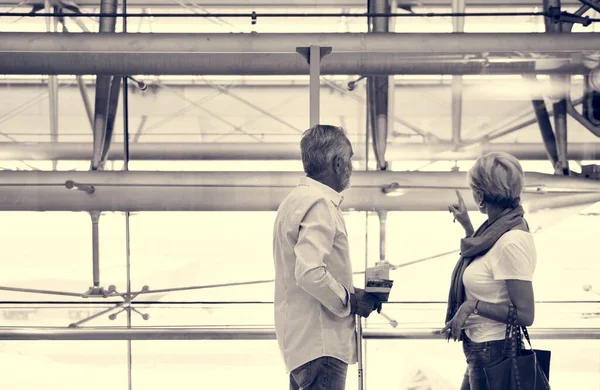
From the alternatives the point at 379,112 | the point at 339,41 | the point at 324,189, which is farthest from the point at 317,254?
the point at 339,41

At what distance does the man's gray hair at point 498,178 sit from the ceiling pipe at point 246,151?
1.04m

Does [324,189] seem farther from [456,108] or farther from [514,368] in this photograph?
[456,108]

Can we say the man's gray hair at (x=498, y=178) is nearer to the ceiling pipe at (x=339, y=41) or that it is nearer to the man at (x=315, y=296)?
the man at (x=315, y=296)

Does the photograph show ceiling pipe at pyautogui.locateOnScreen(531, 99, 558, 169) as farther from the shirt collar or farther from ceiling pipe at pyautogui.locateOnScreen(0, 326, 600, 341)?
the shirt collar

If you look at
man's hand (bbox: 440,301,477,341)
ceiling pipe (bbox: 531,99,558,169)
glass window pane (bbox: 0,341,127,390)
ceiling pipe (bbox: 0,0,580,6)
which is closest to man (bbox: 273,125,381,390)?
man's hand (bbox: 440,301,477,341)

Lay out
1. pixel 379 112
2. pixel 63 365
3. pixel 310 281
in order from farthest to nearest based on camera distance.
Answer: pixel 379 112, pixel 63 365, pixel 310 281

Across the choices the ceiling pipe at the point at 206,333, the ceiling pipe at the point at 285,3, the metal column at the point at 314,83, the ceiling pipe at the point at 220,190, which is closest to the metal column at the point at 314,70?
the metal column at the point at 314,83

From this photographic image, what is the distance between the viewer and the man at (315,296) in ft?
6.27

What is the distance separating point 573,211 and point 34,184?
6.86ft

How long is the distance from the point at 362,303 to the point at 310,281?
20 cm

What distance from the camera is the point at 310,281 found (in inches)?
72.7

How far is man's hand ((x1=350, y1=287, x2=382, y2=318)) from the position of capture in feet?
6.47

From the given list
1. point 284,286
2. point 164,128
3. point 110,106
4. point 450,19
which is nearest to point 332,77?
point 164,128

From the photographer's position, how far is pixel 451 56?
2.90m
